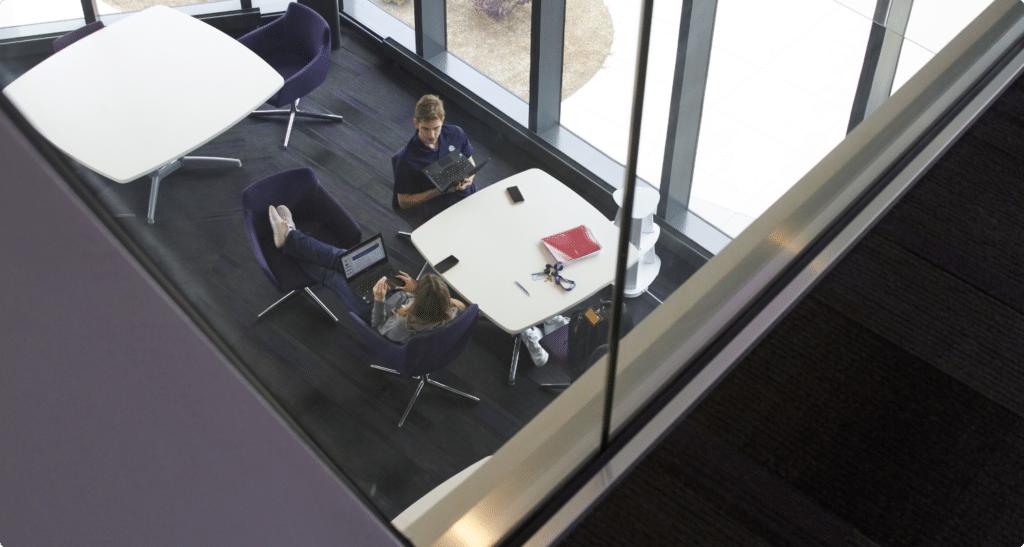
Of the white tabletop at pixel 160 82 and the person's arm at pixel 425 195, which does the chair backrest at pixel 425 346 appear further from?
the white tabletop at pixel 160 82

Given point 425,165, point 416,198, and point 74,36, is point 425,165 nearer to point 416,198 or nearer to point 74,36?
point 416,198

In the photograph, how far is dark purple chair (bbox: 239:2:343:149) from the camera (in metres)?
4.81

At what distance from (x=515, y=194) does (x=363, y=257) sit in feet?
2.46

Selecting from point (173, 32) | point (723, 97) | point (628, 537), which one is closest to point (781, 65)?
point (723, 97)

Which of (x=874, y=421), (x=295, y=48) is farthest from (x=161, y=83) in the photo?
(x=874, y=421)

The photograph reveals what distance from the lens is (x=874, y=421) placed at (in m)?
1.20

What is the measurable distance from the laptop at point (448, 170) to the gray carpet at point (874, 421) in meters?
2.67

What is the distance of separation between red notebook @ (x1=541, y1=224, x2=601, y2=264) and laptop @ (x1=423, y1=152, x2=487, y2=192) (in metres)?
0.48

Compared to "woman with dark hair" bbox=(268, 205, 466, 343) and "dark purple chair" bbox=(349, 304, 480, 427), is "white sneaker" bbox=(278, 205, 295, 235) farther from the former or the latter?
"dark purple chair" bbox=(349, 304, 480, 427)

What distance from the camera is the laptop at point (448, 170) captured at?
13.0 ft

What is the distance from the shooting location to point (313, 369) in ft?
12.5

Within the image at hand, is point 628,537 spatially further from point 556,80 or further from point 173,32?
point 173,32

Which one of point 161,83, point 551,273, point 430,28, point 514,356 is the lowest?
point 514,356

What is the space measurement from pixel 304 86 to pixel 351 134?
379 millimetres
